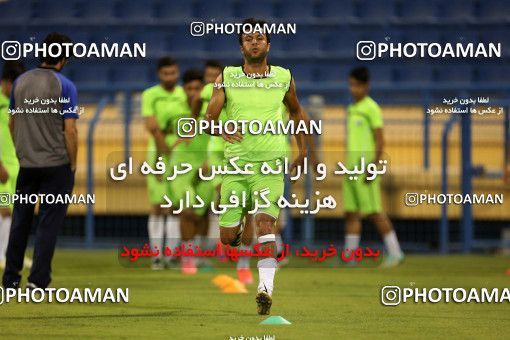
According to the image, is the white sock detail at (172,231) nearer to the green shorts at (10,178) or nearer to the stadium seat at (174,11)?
the green shorts at (10,178)

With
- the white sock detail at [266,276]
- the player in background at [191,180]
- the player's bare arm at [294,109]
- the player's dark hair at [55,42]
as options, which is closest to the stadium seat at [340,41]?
the player in background at [191,180]

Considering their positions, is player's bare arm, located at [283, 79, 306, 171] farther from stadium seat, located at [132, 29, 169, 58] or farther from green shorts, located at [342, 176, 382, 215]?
stadium seat, located at [132, 29, 169, 58]

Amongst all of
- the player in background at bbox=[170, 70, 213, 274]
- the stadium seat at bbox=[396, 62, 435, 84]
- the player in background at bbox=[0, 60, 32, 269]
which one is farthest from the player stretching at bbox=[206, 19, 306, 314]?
the stadium seat at bbox=[396, 62, 435, 84]

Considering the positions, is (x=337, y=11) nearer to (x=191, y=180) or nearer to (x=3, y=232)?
(x=191, y=180)

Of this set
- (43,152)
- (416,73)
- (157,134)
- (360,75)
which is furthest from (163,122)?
(416,73)

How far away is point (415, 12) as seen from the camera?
20.2 metres

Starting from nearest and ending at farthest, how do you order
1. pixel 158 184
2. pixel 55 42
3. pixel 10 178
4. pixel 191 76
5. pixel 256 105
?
pixel 256 105, pixel 55 42, pixel 10 178, pixel 191 76, pixel 158 184

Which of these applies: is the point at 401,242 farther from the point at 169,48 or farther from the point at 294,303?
the point at 294,303

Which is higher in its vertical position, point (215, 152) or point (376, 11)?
point (376, 11)

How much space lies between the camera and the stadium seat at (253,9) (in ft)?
65.5

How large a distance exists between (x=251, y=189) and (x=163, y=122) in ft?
18.4

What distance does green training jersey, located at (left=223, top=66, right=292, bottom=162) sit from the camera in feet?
28.4

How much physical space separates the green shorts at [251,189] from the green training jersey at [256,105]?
2.8 inches

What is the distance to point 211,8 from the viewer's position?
19.8m
